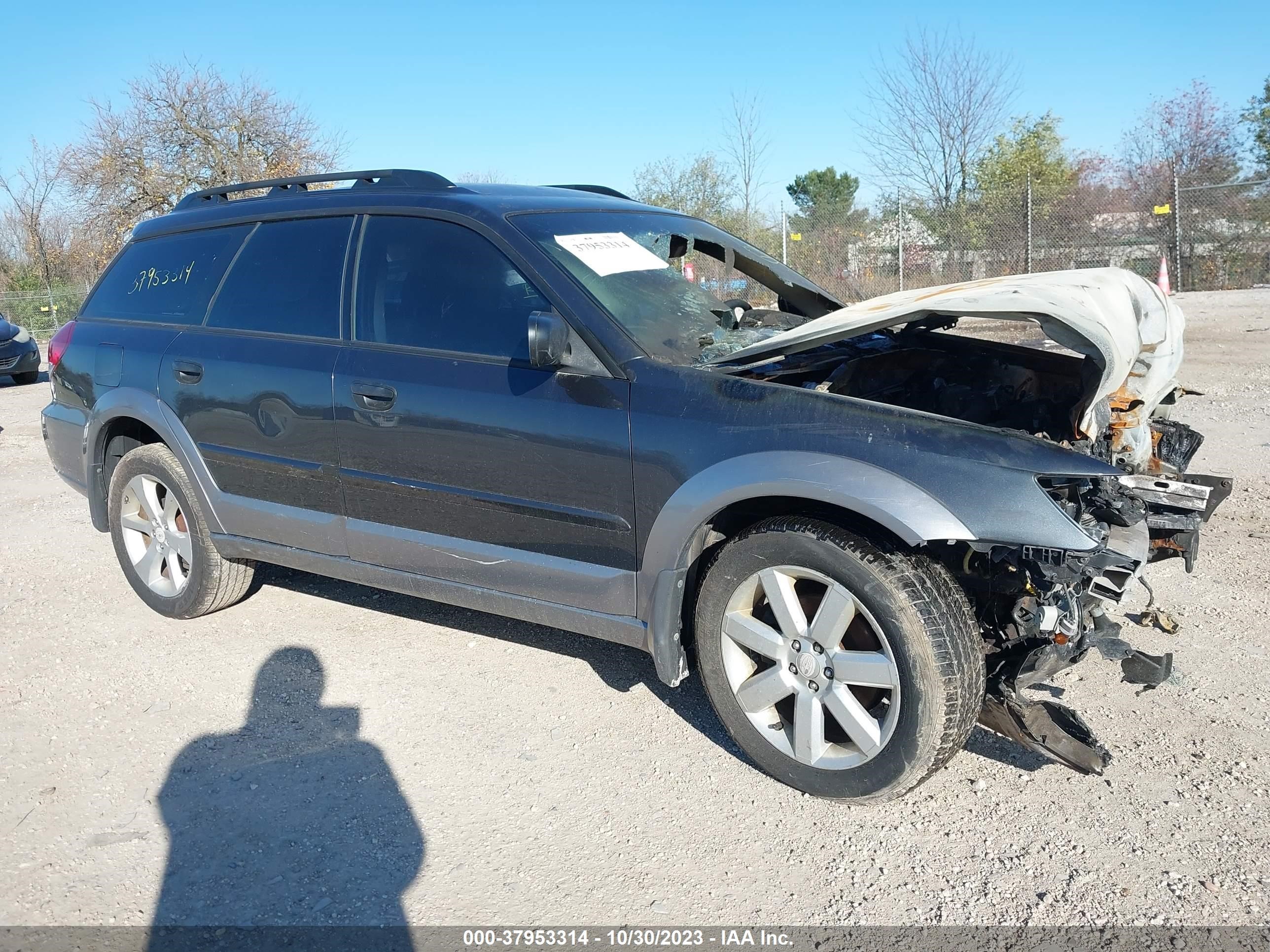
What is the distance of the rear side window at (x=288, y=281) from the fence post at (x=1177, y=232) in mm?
15971

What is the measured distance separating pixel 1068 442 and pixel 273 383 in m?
2.98

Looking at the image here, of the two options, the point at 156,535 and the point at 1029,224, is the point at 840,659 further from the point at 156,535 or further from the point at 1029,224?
the point at 1029,224

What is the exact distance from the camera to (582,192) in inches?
181

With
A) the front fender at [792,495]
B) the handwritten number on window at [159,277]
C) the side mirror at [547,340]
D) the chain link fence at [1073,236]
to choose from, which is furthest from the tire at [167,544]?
the chain link fence at [1073,236]

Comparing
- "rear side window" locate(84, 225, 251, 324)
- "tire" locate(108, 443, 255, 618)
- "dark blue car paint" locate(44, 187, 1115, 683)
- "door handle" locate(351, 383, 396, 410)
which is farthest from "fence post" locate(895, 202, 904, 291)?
"door handle" locate(351, 383, 396, 410)

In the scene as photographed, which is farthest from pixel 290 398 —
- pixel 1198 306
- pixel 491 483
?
pixel 1198 306

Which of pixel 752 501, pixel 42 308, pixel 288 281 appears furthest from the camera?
pixel 42 308

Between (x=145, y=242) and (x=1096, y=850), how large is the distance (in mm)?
4833

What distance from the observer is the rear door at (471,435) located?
3271 millimetres

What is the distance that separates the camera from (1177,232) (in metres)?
16.3

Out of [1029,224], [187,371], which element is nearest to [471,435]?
[187,371]

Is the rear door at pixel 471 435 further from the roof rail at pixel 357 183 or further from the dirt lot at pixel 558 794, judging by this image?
the dirt lot at pixel 558 794

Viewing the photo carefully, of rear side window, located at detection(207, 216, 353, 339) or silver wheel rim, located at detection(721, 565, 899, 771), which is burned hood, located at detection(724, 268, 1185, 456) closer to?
silver wheel rim, located at detection(721, 565, 899, 771)

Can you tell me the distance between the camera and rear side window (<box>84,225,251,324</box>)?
14.7 feet
